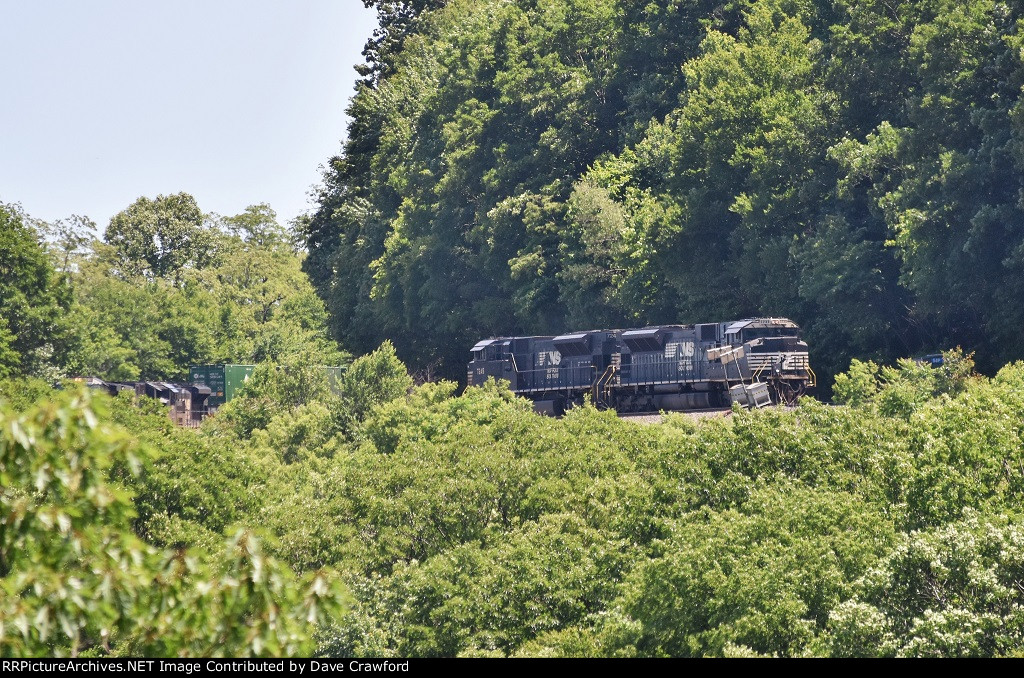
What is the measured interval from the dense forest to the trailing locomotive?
3.28 meters

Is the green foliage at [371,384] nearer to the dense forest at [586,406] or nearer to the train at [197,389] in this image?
the dense forest at [586,406]

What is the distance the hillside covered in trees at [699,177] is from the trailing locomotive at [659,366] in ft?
13.9

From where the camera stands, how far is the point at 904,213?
60.6 metres

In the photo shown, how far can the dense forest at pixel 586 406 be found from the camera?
60.6ft

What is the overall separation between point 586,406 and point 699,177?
28.1m

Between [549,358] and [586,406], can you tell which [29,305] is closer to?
[549,358]

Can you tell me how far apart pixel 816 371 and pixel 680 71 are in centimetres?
2785

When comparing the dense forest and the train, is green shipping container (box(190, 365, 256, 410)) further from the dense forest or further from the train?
the dense forest

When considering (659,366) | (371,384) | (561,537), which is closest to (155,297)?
(371,384)

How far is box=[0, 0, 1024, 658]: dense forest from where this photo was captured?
18484mm

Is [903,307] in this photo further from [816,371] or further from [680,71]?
[680,71]

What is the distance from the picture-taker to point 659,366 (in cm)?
6588
